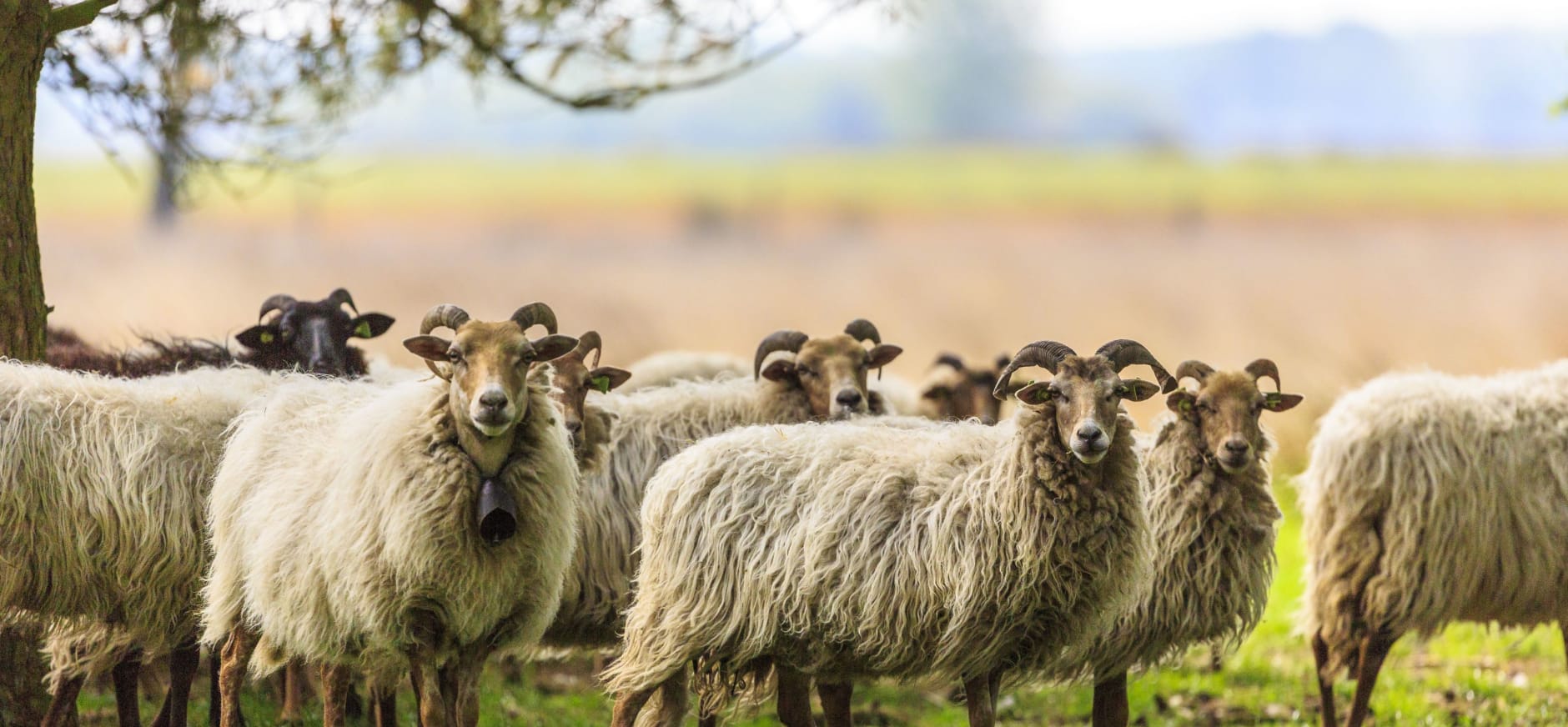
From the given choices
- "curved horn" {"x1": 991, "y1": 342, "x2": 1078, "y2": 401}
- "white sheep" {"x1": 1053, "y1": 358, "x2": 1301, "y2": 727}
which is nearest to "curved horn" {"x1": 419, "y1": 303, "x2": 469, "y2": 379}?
"curved horn" {"x1": 991, "y1": 342, "x2": 1078, "y2": 401}

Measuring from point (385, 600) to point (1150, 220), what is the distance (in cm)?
3854

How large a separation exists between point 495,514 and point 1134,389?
2608 mm

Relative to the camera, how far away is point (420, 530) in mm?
5832

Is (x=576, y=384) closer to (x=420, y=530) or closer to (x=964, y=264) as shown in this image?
(x=420, y=530)

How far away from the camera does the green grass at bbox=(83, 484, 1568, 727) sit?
27.3 ft

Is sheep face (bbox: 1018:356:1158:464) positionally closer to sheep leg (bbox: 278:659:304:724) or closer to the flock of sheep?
the flock of sheep

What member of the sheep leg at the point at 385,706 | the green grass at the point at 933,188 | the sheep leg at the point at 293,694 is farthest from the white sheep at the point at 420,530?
the green grass at the point at 933,188

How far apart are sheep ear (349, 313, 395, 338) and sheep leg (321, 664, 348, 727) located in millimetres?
2500

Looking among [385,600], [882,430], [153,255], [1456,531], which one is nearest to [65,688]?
[385,600]

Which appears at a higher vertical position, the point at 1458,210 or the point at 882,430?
the point at 1458,210

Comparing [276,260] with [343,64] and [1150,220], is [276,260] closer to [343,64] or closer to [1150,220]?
[343,64]

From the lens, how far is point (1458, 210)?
1625 inches

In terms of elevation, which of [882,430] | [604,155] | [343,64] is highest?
[604,155]

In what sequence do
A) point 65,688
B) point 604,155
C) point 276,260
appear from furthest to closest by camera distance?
point 604,155
point 276,260
point 65,688
